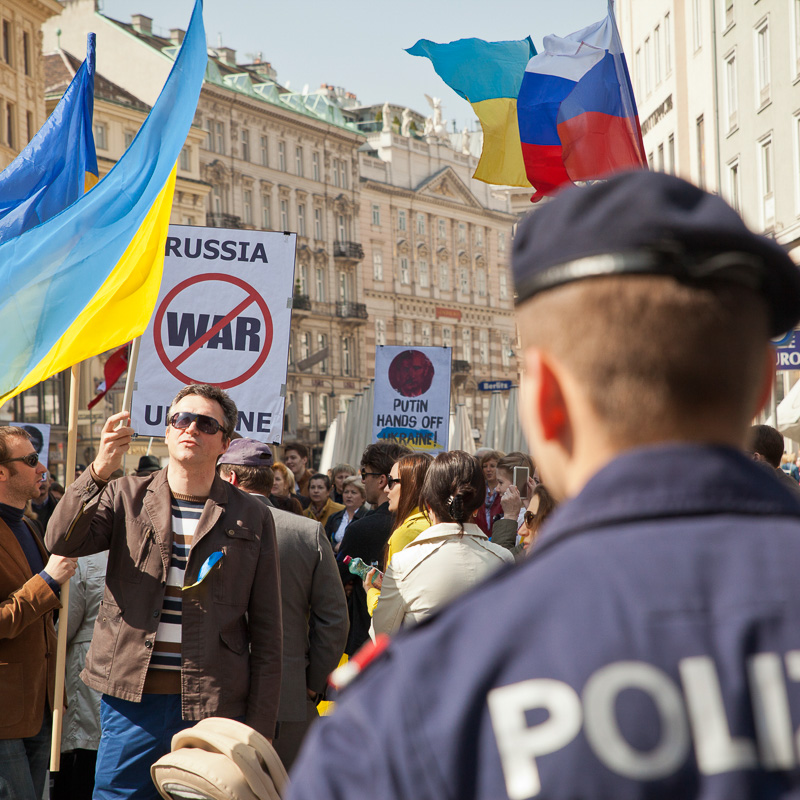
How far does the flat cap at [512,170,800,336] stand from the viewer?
1.19 metres

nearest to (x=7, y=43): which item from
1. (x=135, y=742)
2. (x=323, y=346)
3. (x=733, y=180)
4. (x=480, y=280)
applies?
(x=733, y=180)

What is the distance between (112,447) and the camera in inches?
167

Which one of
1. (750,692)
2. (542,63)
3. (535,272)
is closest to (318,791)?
(750,692)

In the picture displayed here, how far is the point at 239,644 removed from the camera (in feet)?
14.3

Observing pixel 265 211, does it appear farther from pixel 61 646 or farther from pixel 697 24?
pixel 61 646

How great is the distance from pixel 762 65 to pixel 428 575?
2478cm

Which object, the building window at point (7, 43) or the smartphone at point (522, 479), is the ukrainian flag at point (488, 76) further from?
the building window at point (7, 43)

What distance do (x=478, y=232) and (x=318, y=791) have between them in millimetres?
87278

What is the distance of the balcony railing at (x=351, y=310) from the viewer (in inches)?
2886

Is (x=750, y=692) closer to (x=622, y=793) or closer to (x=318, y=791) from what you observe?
(x=622, y=793)

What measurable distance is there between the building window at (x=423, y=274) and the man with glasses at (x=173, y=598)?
7651 centimetres

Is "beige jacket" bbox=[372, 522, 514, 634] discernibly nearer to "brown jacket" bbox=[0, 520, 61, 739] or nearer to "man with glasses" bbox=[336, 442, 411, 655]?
"brown jacket" bbox=[0, 520, 61, 739]

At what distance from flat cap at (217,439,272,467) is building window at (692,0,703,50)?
2696cm

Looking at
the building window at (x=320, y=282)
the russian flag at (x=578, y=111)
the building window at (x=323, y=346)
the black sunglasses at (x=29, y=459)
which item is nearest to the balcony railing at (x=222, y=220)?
the building window at (x=320, y=282)
